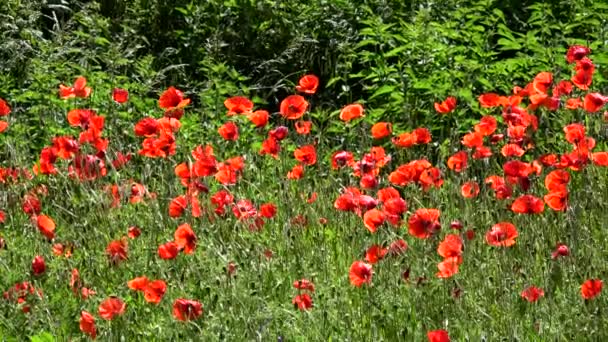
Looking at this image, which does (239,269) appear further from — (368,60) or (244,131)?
(368,60)

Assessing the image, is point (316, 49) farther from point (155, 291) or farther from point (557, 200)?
point (155, 291)

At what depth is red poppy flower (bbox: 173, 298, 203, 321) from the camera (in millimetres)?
3178

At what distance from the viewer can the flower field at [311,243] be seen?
3422 millimetres

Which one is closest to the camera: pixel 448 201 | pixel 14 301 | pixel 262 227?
pixel 14 301

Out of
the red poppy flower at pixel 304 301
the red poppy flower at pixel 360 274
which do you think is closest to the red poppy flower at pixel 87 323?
the red poppy flower at pixel 304 301

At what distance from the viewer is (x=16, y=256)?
419 centimetres

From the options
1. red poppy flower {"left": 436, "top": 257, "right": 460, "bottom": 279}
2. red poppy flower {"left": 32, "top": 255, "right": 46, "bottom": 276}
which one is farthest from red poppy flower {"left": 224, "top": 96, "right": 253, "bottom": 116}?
red poppy flower {"left": 436, "top": 257, "right": 460, "bottom": 279}

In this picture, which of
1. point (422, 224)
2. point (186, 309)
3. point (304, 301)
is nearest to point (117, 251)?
point (186, 309)

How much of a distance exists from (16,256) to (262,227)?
826 mm

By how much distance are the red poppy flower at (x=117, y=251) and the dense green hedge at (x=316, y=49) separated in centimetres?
151

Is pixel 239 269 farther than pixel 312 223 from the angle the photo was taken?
No

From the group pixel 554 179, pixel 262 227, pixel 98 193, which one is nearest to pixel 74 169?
pixel 98 193

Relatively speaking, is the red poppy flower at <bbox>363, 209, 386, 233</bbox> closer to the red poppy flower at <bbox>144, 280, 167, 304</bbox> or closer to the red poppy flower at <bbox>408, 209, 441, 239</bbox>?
the red poppy flower at <bbox>408, 209, 441, 239</bbox>

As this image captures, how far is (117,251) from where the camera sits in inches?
146
